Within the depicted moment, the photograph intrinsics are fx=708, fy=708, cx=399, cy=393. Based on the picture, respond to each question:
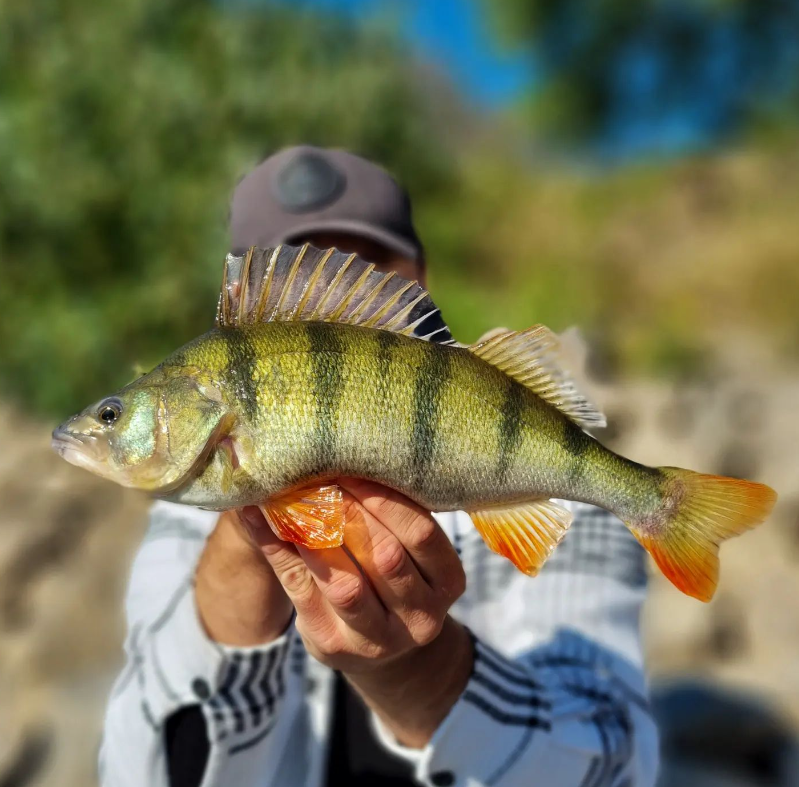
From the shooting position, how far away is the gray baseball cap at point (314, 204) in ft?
6.50

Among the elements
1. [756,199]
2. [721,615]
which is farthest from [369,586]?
[756,199]

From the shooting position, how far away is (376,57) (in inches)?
365

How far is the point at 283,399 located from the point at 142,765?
3.20ft

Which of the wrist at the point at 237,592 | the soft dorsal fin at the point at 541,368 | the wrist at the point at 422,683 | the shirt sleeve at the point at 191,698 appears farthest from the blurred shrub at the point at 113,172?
the soft dorsal fin at the point at 541,368

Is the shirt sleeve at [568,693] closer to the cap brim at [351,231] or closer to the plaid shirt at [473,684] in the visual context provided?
the plaid shirt at [473,684]

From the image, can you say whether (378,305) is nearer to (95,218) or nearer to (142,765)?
(142,765)

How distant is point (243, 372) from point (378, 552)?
1.17ft

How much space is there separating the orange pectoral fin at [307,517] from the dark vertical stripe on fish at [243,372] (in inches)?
5.5

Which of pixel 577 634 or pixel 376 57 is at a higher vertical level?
pixel 376 57

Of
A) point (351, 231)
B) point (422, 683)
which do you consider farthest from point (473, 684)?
point (351, 231)

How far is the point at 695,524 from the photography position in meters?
1.20

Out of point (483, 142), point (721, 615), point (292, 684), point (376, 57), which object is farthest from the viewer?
point (483, 142)

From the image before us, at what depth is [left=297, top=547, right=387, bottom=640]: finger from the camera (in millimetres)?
Result: 1136

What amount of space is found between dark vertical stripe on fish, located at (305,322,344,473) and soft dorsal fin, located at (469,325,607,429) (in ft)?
0.83
